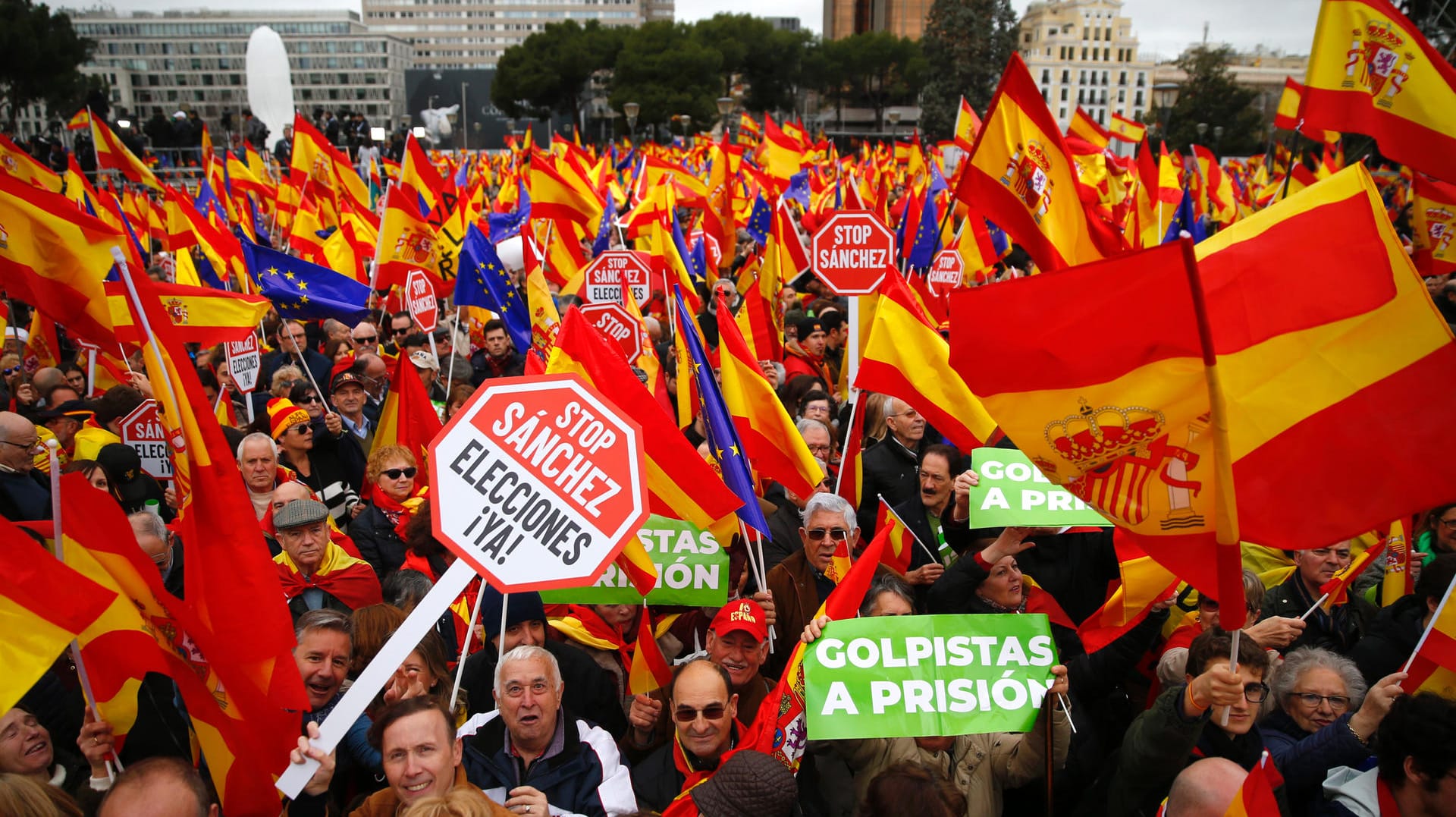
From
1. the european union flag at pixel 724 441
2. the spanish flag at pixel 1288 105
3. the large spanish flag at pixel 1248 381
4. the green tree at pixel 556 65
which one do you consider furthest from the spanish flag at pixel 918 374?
the green tree at pixel 556 65

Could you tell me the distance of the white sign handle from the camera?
274 cm

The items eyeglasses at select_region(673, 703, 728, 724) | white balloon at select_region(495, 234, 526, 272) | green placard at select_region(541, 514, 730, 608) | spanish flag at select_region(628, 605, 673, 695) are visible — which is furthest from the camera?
white balloon at select_region(495, 234, 526, 272)

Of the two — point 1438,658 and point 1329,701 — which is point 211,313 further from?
point 1438,658

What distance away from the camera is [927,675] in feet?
11.3

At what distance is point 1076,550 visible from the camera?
4.77 metres

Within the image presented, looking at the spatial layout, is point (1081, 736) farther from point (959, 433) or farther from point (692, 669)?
point (959, 433)

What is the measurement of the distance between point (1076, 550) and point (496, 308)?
5278 mm

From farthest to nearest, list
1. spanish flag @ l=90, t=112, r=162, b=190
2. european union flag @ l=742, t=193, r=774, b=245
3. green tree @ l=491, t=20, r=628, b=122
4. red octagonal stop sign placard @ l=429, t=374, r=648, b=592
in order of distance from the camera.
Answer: green tree @ l=491, t=20, r=628, b=122 → european union flag @ l=742, t=193, r=774, b=245 → spanish flag @ l=90, t=112, r=162, b=190 → red octagonal stop sign placard @ l=429, t=374, r=648, b=592

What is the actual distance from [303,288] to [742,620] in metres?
6.03

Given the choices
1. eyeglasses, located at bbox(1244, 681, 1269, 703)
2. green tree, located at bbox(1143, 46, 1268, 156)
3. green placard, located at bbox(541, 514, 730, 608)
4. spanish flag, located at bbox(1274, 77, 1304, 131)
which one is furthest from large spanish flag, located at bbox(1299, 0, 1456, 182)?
green tree, located at bbox(1143, 46, 1268, 156)

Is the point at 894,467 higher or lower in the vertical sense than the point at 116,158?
lower

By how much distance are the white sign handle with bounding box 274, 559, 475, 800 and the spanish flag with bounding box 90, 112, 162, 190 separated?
37.2 feet

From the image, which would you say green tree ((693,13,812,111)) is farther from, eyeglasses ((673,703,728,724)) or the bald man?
the bald man

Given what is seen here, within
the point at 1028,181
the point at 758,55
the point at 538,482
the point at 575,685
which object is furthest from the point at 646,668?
the point at 758,55
